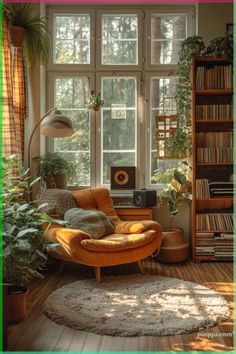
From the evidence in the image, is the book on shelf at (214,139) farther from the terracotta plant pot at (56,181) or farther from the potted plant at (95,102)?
the terracotta plant pot at (56,181)

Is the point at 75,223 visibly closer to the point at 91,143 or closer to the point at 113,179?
the point at 113,179

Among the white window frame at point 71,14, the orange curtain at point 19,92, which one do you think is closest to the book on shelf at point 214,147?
the white window frame at point 71,14

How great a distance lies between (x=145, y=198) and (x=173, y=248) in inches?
24.7

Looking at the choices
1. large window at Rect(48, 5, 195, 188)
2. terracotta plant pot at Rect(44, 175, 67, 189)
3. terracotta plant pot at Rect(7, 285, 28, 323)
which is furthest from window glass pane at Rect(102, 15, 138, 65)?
terracotta plant pot at Rect(7, 285, 28, 323)

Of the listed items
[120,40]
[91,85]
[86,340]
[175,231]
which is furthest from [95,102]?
[86,340]

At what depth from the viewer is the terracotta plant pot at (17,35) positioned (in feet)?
12.4

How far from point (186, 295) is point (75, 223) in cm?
125

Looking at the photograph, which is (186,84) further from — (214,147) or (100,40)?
(100,40)

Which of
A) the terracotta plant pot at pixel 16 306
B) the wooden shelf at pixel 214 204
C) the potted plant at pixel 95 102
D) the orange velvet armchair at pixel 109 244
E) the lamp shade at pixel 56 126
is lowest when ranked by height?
the terracotta plant pot at pixel 16 306

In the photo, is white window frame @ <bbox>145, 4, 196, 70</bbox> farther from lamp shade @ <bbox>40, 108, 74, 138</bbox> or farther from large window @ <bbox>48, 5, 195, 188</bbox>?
lamp shade @ <bbox>40, 108, 74, 138</bbox>

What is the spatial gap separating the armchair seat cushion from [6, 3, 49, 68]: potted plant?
6.73ft

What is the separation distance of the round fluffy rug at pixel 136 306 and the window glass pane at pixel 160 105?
1673mm

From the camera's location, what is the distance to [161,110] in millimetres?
4926

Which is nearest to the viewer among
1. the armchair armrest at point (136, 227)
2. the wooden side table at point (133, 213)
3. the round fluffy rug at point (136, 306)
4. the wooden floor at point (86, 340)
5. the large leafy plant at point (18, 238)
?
the wooden floor at point (86, 340)
